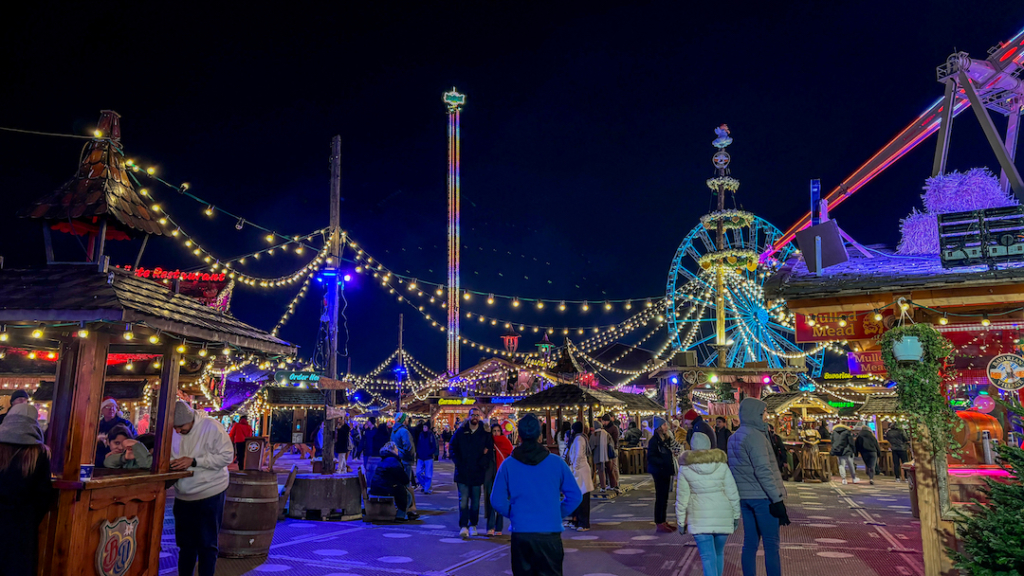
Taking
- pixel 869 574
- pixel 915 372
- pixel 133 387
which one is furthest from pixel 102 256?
pixel 133 387

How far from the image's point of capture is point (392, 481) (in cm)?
1027

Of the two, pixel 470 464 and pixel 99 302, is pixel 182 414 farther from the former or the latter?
pixel 470 464

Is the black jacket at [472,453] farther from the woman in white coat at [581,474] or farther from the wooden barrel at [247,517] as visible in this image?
the wooden barrel at [247,517]

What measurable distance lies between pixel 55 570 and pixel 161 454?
1.18m

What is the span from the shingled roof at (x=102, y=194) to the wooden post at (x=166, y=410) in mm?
1187

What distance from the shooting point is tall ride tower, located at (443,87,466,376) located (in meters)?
39.8

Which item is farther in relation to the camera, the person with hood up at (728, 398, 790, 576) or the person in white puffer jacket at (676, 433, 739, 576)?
the person with hood up at (728, 398, 790, 576)

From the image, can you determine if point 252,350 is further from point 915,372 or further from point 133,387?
point 133,387

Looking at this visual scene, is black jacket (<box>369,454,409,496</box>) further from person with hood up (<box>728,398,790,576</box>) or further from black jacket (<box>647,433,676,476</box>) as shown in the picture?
person with hood up (<box>728,398,790,576</box>)

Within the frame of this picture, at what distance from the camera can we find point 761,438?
5840 mm

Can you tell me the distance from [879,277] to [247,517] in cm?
734

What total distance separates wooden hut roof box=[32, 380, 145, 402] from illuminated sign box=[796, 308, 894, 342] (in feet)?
48.4

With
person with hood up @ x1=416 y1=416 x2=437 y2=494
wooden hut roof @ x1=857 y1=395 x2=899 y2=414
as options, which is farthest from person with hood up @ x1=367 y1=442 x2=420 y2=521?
wooden hut roof @ x1=857 y1=395 x2=899 y2=414

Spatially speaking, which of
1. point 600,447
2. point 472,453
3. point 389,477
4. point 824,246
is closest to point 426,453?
point 600,447
